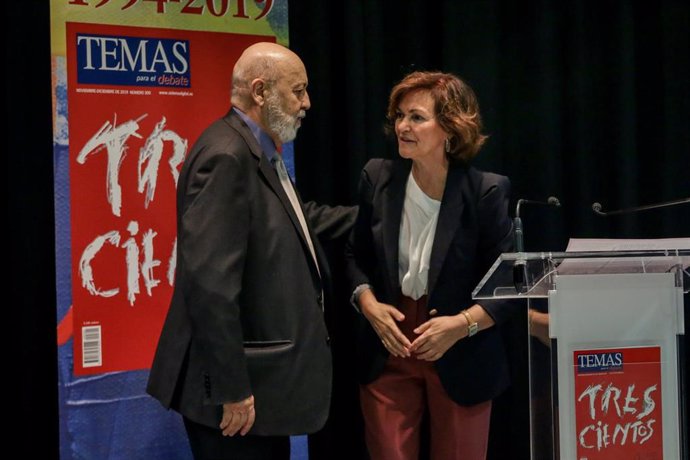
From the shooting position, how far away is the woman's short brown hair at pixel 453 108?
8.73ft

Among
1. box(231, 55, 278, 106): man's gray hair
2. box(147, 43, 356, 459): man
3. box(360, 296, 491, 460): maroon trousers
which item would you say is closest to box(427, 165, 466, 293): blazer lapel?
box(360, 296, 491, 460): maroon trousers

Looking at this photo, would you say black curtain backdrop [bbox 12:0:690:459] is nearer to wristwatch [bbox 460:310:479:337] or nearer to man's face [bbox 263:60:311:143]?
wristwatch [bbox 460:310:479:337]

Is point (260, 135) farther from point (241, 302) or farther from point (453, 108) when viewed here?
point (453, 108)

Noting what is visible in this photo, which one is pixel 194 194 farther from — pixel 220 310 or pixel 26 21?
pixel 26 21

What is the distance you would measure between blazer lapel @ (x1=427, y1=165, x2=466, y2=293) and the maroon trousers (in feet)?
0.34

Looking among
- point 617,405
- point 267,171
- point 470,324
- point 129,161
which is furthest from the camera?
point 129,161

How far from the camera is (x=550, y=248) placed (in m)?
3.62

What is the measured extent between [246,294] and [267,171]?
330mm

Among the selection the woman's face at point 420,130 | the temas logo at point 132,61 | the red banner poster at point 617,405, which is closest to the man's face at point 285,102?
the woman's face at point 420,130

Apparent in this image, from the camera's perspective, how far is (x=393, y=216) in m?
2.68

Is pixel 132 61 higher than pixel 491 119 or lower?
higher

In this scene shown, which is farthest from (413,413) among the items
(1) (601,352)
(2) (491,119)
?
(2) (491,119)

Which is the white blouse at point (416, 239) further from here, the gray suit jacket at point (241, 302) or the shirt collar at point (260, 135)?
the shirt collar at point (260, 135)

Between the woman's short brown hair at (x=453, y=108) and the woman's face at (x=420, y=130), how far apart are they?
18mm
